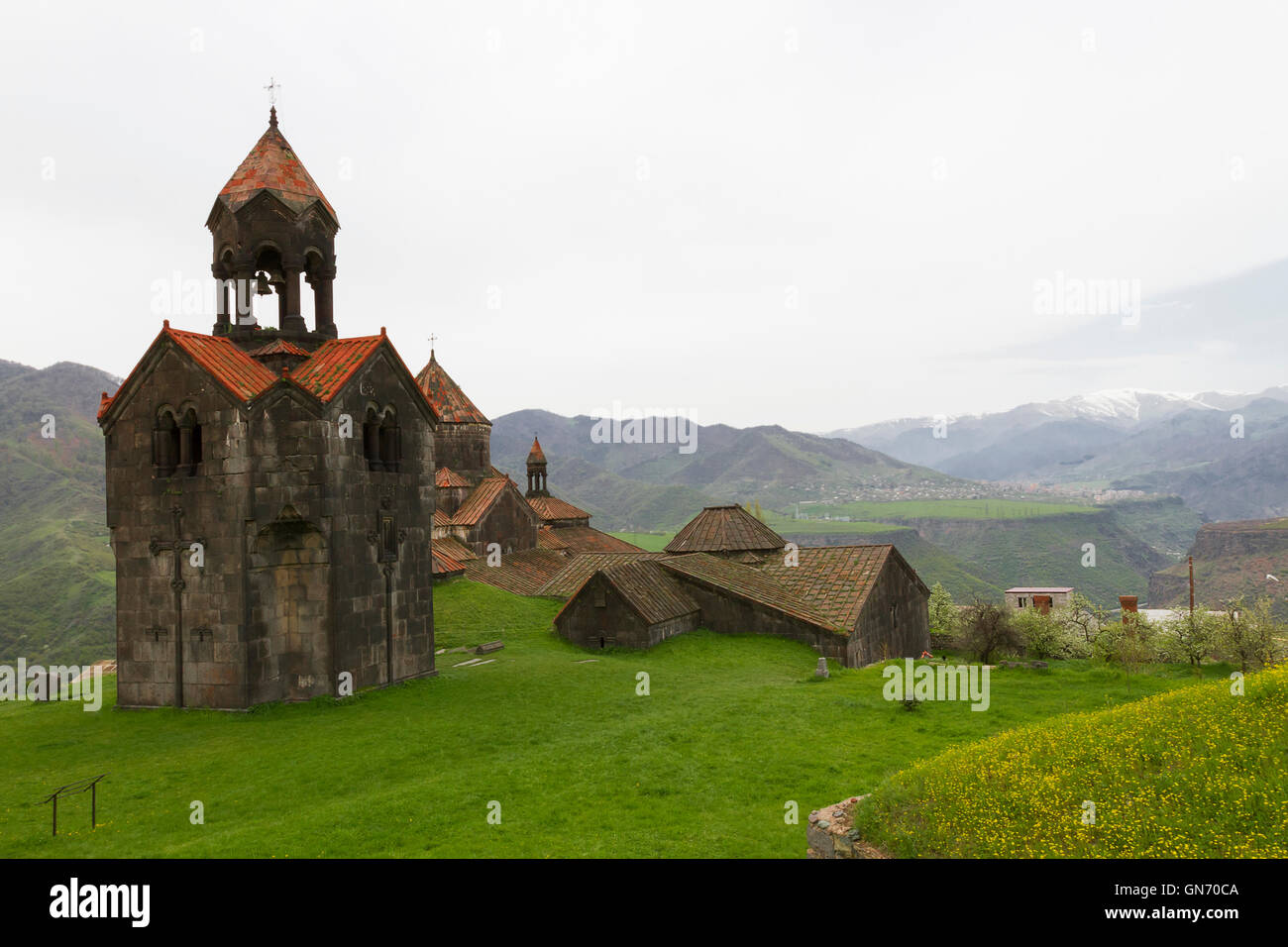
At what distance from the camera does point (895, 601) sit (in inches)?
1233

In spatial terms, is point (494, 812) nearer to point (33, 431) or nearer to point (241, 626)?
point (241, 626)

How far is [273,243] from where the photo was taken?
21.3 m

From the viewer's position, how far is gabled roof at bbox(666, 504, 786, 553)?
36094 millimetres

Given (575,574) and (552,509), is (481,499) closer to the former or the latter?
(575,574)

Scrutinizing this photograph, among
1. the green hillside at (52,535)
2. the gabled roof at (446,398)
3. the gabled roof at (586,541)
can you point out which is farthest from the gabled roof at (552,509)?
the green hillside at (52,535)

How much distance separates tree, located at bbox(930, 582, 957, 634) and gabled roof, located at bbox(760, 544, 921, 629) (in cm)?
1107

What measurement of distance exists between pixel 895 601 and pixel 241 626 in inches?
934

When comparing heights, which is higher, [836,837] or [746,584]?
[746,584]

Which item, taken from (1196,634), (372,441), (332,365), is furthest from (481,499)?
(1196,634)

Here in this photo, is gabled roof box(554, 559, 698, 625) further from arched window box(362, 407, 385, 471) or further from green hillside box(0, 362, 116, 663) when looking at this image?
green hillside box(0, 362, 116, 663)

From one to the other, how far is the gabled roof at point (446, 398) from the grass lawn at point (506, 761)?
30.9 m

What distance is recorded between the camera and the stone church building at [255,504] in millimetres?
18500

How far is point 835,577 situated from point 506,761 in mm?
18842
